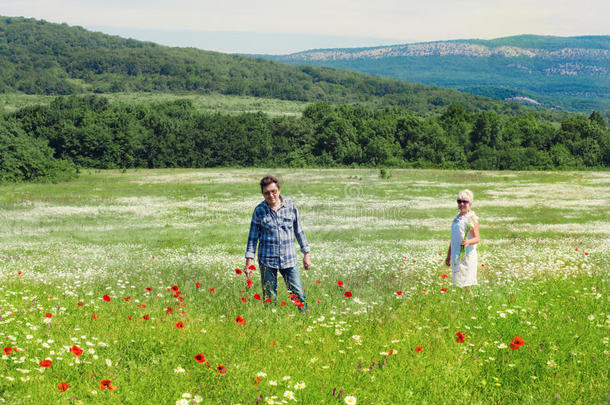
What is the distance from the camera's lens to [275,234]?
8.27 m

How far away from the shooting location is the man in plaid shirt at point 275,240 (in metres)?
8.23

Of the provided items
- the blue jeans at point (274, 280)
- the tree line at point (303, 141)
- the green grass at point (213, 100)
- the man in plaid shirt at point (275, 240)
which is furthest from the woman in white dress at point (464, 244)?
the green grass at point (213, 100)

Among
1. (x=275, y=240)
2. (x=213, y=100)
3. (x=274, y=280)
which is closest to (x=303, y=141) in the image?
(x=274, y=280)

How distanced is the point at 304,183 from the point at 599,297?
4238 centimetres

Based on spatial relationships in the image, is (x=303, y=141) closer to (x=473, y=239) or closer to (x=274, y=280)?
(x=473, y=239)

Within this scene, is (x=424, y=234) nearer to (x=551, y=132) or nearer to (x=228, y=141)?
(x=228, y=141)

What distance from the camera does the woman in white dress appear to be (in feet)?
29.8

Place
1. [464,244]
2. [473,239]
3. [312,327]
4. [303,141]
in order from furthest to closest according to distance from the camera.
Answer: [303,141], [473,239], [464,244], [312,327]

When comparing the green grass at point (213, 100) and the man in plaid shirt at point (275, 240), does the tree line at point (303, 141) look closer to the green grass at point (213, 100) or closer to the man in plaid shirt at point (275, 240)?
the green grass at point (213, 100)

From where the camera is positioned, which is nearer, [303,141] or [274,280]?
[274,280]

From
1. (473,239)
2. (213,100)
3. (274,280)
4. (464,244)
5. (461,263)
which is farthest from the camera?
(213,100)

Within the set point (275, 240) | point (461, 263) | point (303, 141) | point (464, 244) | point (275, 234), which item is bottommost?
point (461, 263)

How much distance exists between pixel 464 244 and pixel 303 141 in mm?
75743

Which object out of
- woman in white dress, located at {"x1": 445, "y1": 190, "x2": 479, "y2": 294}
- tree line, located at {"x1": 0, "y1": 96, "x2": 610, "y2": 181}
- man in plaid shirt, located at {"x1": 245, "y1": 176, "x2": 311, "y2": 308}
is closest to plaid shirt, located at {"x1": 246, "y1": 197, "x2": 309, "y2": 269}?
man in plaid shirt, located at {"x1": 245, "y1": 176, "x2": 311, "y2": 308}
